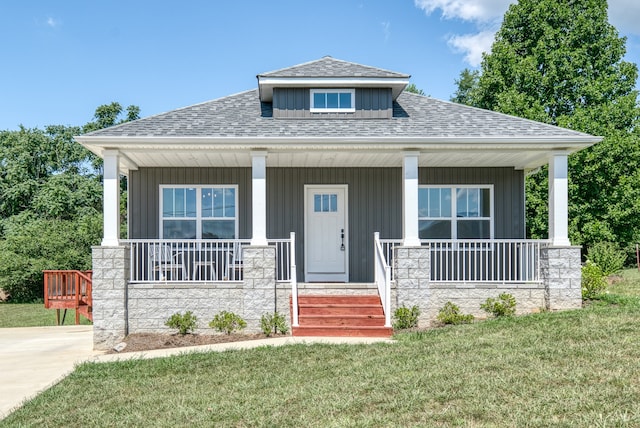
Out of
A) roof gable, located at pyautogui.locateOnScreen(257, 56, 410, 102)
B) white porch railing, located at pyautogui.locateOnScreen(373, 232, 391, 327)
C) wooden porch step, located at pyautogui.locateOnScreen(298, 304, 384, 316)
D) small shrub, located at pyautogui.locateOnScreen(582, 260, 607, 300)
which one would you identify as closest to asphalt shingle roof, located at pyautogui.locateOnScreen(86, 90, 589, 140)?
roof gable, located at pyautogui.locateOnScreen(257, 56, 410, 102)

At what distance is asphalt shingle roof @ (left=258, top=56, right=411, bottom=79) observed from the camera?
1245 centimetres

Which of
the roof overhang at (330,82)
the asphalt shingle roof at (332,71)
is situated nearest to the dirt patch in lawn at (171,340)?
the roof overhang at (330,82)

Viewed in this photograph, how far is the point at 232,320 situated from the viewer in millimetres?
10516

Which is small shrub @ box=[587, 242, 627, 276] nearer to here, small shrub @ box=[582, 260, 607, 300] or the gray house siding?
small shrub @ box=[582, 260, 607, 300]

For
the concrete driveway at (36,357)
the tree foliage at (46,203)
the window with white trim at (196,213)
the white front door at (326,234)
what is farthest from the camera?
the tree foliage at (46,203)

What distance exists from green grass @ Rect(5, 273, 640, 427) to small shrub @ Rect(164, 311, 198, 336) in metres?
2.35

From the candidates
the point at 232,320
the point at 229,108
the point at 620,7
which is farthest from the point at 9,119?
the point at 620,7

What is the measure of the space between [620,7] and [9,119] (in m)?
33.2

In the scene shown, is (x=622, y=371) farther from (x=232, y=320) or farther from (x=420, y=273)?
(x=232, y=320)

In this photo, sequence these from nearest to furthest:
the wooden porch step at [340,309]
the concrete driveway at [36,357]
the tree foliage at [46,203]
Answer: the concrete driveway at [36,357] < the wooden porch step at [340,309] < the tree foliage at [46,203]

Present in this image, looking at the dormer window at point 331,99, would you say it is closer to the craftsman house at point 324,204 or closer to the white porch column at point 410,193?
the craftsman house at point 324,204

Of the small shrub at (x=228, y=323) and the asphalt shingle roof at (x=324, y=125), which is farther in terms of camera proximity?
the asphalt shingle roof at (x=324, y=125)

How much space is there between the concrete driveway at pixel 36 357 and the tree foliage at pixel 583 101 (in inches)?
710

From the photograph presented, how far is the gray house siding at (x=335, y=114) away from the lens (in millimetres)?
12414
